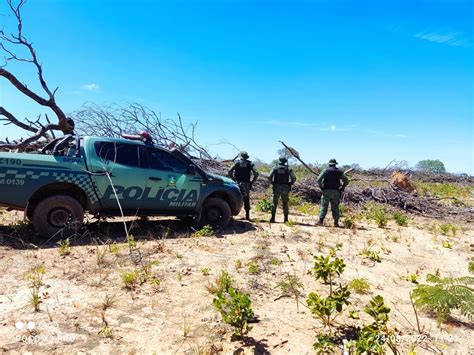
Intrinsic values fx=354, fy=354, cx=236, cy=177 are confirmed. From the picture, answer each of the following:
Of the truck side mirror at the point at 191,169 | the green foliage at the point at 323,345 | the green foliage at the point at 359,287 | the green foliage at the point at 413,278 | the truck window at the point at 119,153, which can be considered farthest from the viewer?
the truck side mirror at the point at 191,169

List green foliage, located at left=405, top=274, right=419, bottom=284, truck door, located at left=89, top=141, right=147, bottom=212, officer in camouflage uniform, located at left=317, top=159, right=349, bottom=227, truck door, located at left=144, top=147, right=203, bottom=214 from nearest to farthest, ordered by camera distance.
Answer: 1. green foliage, located at left=405, top=274, right=419, bottom=284
2. truck door, located at left=89, top=141, right=147, bottom=212
3. truck door, located at left=144, top=147, right=203, bottom=214
4. officer in camouflage uniform, located at left=317, top=159, right=349, bottom=227

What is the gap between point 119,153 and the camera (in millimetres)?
6359

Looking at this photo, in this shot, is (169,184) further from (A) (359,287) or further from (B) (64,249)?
(A) (359,287)

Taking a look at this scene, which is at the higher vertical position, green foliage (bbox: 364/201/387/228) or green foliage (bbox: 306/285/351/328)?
green foliage (bbox: 364/201/387/228)

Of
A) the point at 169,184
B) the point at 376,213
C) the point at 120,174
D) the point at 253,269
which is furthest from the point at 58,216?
the point at 376,213

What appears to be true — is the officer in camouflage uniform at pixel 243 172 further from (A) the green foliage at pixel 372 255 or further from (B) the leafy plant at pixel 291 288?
(B) the leafy plant at pixel 291 288

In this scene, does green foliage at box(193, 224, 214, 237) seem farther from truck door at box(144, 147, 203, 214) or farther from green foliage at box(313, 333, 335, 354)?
green foliage at box(313, 333, 335, 354)

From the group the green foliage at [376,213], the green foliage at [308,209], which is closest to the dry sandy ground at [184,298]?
the green foliage at [376,213]

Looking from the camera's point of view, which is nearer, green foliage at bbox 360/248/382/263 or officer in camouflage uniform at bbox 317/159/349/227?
green foliage at bbox 360/248/382/263

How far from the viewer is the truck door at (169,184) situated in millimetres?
6574

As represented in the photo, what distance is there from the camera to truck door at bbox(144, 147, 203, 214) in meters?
6.57

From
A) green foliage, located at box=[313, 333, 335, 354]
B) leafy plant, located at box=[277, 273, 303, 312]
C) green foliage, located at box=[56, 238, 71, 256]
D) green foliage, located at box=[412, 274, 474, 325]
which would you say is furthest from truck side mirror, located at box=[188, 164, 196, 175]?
green foliage, located at box=[313, 333, 335, 354]

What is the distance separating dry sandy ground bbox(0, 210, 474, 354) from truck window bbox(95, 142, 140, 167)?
55.4 inches

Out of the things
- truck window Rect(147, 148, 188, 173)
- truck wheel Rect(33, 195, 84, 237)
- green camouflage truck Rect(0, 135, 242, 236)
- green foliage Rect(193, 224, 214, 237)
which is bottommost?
green foliage Rect(193, 224, 214, 237)
